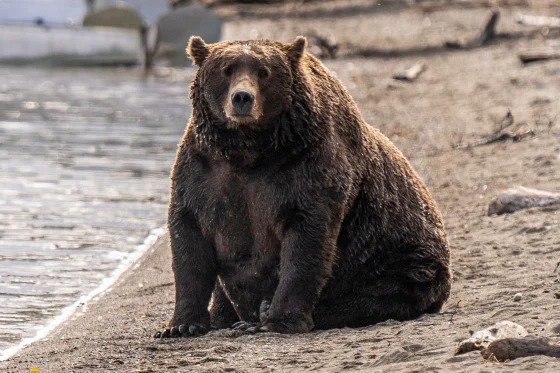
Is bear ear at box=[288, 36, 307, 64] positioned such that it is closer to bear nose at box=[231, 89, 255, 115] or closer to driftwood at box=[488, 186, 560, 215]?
bear nose at box=[231, 89, 255, 115]

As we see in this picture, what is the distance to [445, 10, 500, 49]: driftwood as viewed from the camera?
2277cm

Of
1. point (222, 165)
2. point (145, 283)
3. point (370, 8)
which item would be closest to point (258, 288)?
point (222, 165)

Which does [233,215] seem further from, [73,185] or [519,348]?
[73,185]

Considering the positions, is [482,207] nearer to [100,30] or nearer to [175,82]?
[175,82]

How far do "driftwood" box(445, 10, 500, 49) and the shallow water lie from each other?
5.08 m

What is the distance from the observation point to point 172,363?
559 centimetres

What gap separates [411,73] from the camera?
19828 mm

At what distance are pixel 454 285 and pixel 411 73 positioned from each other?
12763 mm

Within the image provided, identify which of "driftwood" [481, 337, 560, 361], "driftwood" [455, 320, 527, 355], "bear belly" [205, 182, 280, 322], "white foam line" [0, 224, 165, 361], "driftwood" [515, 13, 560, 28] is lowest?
"white foam line" [0, 224, 165, 361]

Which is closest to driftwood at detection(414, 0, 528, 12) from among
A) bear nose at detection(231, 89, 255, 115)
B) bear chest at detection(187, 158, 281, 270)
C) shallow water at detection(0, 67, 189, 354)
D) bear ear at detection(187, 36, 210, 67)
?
shallow water at detection(0, 67, 189, 354)

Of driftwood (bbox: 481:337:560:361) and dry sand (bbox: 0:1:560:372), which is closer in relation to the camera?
driftwood (bbox: 481:337:560:361)

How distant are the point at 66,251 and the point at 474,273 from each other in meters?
3.51

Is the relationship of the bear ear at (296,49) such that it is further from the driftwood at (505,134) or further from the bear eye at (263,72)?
the driftwood at (505,134)

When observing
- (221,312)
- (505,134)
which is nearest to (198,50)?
(221,312)
